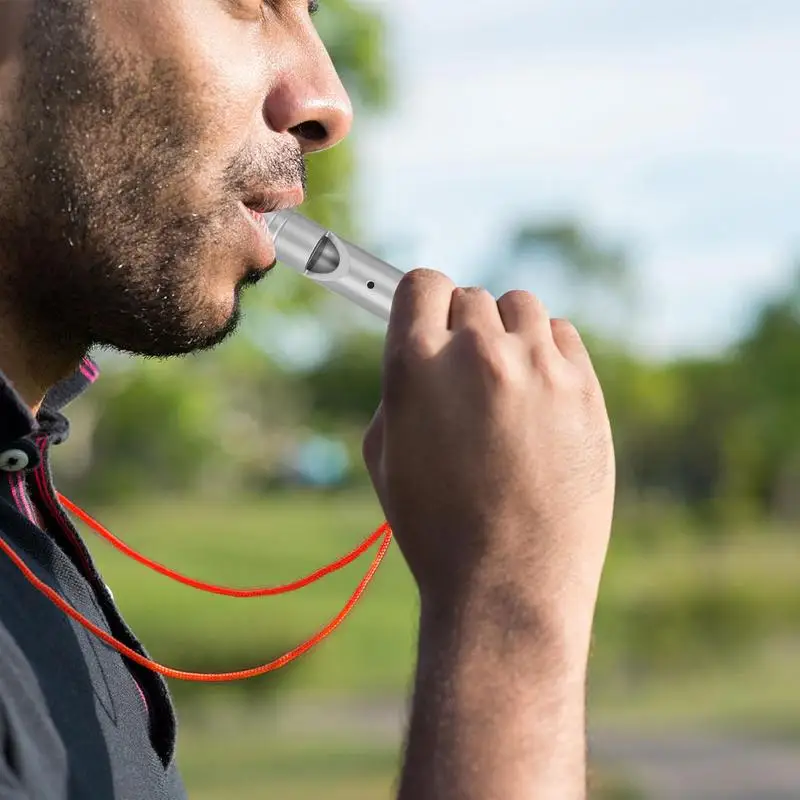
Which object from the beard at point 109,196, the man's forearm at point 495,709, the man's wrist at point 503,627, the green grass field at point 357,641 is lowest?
the man's forearm at point 495,709

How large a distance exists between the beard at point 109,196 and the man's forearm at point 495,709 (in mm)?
611

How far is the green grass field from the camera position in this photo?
11438mm

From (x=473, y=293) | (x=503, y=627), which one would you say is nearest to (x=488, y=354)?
(x=473, y=293)

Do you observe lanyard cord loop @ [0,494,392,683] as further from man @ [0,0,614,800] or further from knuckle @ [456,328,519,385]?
knuckle @ [456,328,519,385]

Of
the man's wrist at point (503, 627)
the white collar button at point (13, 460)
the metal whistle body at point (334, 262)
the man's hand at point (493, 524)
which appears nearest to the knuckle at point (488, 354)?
the man's hand at point (493, 524)

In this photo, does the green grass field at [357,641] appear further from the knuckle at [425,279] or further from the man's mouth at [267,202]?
the man's mouth at [267,202]

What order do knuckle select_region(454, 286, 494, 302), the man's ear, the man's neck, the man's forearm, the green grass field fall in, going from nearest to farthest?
the man's forearm, knuckle select_region(454, 286, 494, 302), the man's ear, the man's neck, the green grass field

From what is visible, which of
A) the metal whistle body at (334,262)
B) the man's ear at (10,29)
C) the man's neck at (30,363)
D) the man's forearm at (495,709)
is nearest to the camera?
the man's forearm at (495,709)

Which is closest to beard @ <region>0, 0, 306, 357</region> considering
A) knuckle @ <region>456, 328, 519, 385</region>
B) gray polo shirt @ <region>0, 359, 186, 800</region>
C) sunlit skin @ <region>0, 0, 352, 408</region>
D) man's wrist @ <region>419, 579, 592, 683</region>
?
sunlit skin @ <region>0, 0, 352, 408</region>

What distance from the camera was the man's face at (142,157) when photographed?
72.9 inches

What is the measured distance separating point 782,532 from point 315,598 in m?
26.8

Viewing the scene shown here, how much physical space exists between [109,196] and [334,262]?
0.40m

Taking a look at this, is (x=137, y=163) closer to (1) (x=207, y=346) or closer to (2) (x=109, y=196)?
(2) (x=109, y=196)

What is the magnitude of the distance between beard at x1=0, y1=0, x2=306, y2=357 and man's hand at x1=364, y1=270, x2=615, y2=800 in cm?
39
